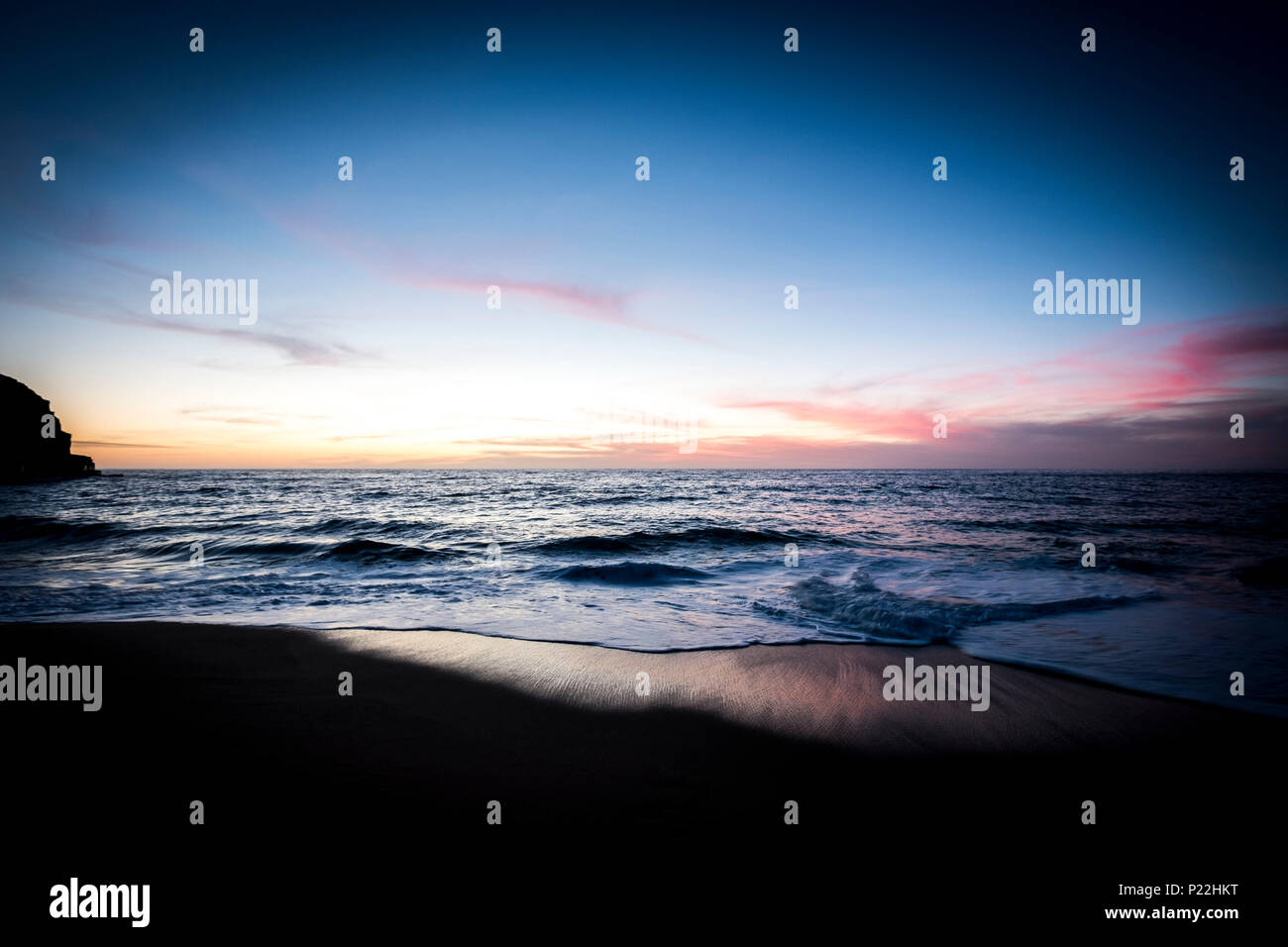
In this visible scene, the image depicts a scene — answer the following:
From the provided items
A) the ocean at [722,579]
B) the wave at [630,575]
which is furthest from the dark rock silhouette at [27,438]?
the wave at [630,575]

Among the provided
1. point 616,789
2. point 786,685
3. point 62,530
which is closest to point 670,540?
point 786,685

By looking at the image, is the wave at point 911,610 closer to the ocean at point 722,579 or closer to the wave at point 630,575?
the ocean at point 722,579

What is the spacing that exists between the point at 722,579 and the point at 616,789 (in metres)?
9.80

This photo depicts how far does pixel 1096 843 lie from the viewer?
3428 mm

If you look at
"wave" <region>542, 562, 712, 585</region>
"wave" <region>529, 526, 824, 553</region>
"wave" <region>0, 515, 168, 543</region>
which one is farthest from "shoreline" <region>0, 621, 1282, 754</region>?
"wave" <region>0, 515, 168, 543</region>

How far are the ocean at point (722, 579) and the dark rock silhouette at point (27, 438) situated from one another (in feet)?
150

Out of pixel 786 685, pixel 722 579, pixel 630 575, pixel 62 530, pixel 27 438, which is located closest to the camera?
pixel 786 685

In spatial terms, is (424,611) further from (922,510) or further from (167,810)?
(922,510)

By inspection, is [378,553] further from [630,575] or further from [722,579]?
[722,579]

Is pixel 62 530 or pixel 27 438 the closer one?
pixel 62 530

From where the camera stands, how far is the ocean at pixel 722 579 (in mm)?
8164

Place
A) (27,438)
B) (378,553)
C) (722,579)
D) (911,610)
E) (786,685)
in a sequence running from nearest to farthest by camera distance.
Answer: (786,685) < (911,610) < (722,579) < (378,553) < (27,438)

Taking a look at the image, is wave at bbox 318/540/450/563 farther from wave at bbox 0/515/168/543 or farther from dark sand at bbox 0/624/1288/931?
dark sand at bbox 0/624/1288/931

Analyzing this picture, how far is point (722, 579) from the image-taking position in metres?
13.5
